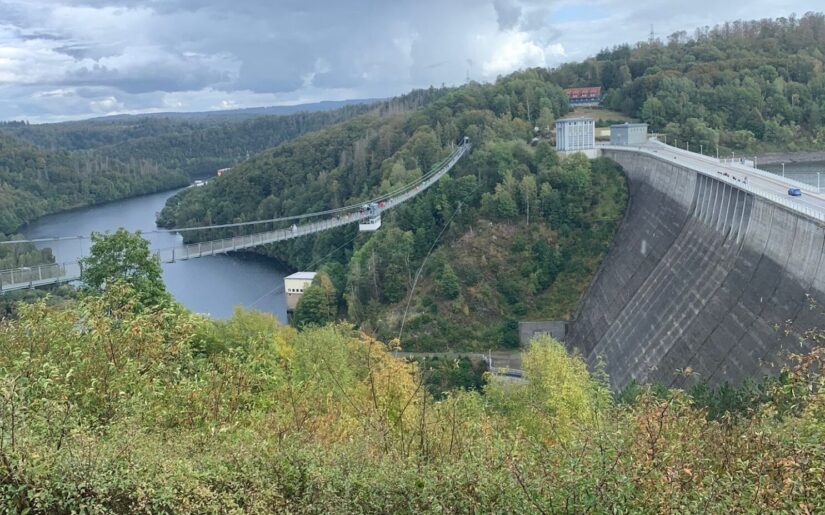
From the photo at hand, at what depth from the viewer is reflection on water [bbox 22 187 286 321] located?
37.9 metres

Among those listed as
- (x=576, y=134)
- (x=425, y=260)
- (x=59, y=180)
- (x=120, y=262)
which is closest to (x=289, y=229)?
(x=425, y=260)

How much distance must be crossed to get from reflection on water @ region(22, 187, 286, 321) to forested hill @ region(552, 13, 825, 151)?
27021 millimetres

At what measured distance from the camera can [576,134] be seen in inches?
1462

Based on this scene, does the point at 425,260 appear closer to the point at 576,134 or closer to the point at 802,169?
the point at 576,134

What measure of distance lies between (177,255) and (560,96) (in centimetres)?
3092

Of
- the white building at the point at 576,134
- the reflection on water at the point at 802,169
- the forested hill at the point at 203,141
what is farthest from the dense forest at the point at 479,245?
the forested hill at the point at 203,141

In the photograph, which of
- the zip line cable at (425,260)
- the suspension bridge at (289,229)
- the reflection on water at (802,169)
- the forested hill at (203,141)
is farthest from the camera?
the forested hill at (203,141)

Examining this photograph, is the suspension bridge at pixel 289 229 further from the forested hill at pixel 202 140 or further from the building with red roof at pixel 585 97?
the forested hill at pixel 202 140

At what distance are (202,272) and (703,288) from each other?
3616 centimetres

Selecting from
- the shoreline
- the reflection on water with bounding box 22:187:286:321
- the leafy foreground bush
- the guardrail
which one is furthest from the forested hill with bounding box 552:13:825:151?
the leafy foreground bush

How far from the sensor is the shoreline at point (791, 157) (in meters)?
42.6

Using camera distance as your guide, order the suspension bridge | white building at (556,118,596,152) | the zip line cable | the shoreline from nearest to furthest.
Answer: the suspension bridge
the zip line cable
white building at (556,118,596,152)
the shoreline

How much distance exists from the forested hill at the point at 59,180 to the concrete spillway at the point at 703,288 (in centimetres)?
6077

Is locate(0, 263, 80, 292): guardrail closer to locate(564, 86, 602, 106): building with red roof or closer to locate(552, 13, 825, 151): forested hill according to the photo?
locate(552, 13, 825, 151): forested hill
